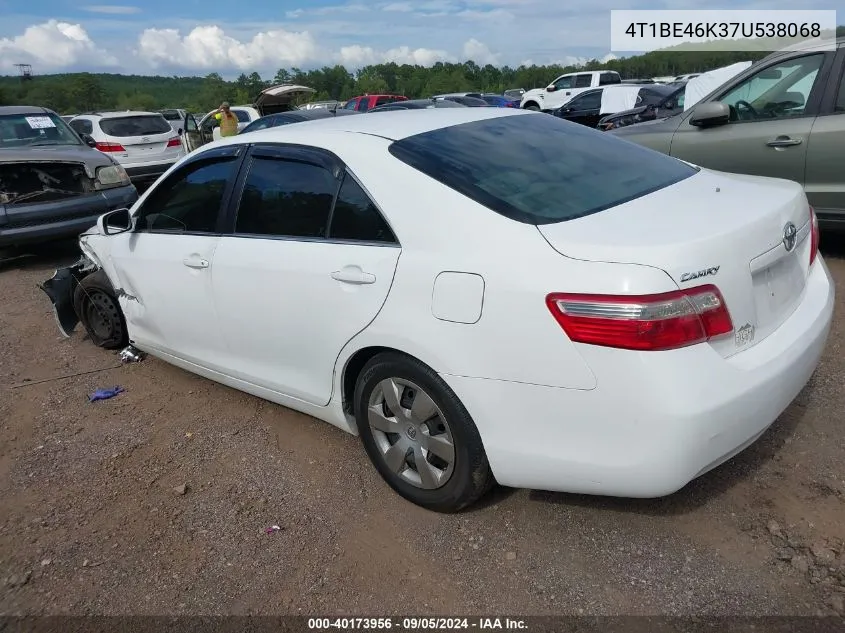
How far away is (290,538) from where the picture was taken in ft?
8.93

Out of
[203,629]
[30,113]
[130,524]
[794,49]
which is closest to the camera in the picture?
[203,629]

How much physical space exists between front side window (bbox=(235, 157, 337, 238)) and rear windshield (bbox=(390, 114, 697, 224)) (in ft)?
1.33

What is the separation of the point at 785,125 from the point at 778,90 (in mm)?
347

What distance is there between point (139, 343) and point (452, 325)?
272cm

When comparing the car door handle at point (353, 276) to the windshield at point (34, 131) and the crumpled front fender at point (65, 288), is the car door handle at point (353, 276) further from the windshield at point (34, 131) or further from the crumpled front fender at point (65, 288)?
the windshield at point (34, 131)

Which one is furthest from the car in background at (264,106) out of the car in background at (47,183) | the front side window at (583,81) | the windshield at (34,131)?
the front side window at (583,81)

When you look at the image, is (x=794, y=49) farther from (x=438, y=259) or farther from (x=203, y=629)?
(x=203, y=629)

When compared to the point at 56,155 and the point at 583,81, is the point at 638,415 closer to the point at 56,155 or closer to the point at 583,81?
the point at 56,155

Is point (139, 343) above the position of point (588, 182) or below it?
below

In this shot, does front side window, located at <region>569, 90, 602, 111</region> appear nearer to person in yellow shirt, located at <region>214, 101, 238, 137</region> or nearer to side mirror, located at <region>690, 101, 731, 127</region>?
person in yellow shirt, located at <region>214, 101, 238, 137</region>

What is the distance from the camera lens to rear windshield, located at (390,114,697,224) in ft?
8.17

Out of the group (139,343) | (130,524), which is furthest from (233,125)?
(130,524)

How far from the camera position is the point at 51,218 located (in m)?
7.38

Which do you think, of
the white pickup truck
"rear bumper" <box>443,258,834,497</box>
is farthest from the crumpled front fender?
the white pickup truck
